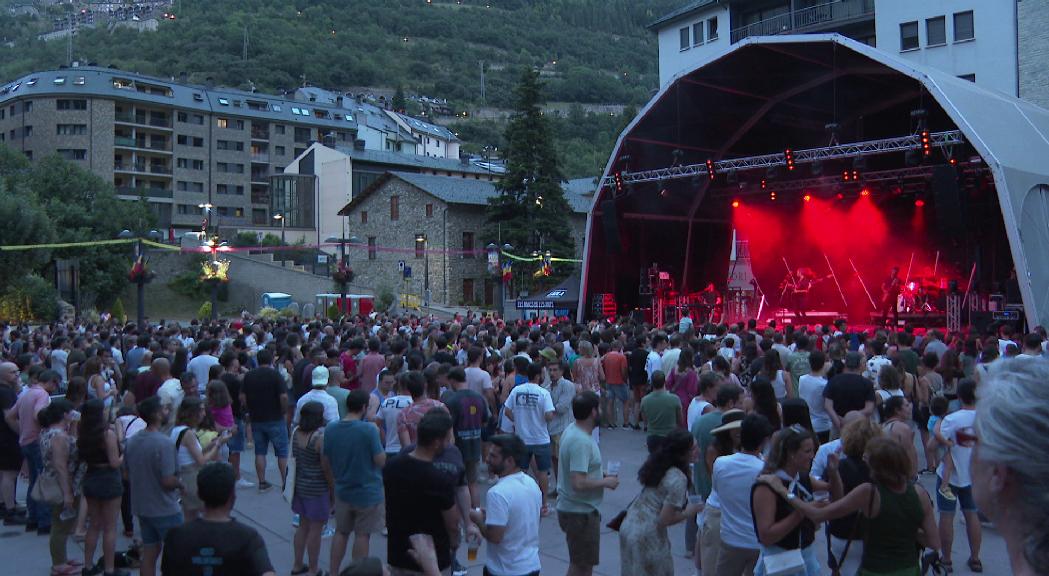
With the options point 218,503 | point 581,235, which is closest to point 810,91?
point 218,503

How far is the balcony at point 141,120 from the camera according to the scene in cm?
6219

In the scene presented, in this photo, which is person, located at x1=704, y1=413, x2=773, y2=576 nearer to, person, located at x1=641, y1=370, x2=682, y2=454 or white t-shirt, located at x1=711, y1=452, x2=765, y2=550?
white t-shirt, located at x1=711, y1=452, x2=765, y2=550

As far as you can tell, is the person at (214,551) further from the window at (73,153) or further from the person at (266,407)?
the window at (73,153)

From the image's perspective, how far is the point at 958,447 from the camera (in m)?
6.41

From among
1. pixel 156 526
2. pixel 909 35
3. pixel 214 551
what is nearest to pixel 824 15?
pixel 909 35

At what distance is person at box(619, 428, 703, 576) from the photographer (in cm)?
458

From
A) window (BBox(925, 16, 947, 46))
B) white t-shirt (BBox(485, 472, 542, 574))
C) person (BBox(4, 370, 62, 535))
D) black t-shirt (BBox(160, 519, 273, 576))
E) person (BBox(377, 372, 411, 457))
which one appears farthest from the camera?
window (BBox(925, 16, 947, 46))

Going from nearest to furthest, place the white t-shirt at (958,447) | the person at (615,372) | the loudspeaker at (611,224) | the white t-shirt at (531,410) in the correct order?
the white t-shirt at (958,447) → the white t-shirt at (531,410) → the person at (615,372) → the loudspeaker at (611,224)

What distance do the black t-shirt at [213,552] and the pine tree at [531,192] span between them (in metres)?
37.5

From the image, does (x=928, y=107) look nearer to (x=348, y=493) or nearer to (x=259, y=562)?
(x=348, y=493)

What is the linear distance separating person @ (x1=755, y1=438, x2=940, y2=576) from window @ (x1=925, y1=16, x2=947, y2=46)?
113 feet

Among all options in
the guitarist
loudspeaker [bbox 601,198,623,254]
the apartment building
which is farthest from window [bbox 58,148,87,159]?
the guitarist

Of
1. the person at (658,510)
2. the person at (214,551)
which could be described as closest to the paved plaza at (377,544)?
the person at (658,510)

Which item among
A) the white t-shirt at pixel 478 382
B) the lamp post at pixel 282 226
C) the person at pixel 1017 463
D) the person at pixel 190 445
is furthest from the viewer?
the lamp post at pixel 282 226
